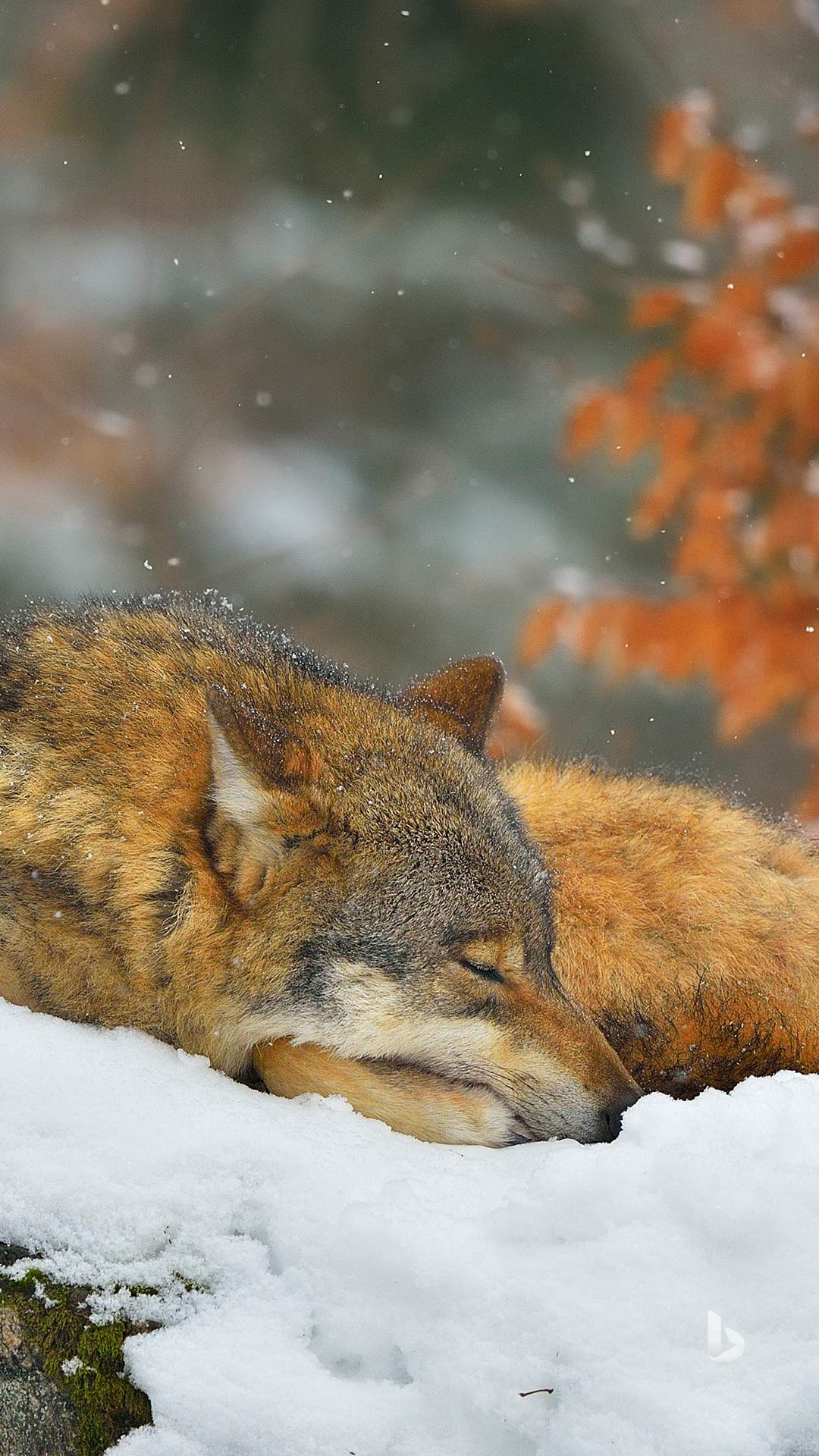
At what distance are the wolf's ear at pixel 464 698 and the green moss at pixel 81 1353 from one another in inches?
68.5

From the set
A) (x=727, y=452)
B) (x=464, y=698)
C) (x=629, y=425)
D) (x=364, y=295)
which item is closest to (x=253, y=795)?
(x=464, y=698)

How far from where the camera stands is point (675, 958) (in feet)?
10.3

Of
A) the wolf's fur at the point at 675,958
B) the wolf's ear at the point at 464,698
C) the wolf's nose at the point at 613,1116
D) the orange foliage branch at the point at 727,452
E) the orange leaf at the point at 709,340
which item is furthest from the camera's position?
the orange leaf at the point at 709,340

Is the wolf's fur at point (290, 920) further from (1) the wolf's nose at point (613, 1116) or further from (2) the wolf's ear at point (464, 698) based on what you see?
(2) the wolf's ear at point (464, 698)

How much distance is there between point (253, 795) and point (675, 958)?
3.73ft

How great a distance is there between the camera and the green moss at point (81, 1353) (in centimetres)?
204

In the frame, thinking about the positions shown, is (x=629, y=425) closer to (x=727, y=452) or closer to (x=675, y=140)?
(x=727, y=452)

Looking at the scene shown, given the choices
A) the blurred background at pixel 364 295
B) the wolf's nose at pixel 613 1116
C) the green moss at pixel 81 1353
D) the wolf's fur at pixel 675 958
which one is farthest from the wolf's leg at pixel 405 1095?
the blurred background at pixel 364 295

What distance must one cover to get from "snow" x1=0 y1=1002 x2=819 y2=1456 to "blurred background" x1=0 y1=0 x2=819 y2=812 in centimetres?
684

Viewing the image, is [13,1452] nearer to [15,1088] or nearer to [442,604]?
[15,1088]

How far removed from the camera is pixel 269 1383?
200 cm

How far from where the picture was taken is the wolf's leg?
283 centimetres

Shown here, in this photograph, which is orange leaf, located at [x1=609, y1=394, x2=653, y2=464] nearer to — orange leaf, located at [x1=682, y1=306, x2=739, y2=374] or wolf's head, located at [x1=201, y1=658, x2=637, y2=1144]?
orange leaf, located at [x1=682, y1=306, x2=739, y2=374]

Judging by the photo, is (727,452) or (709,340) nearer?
(727,452)
